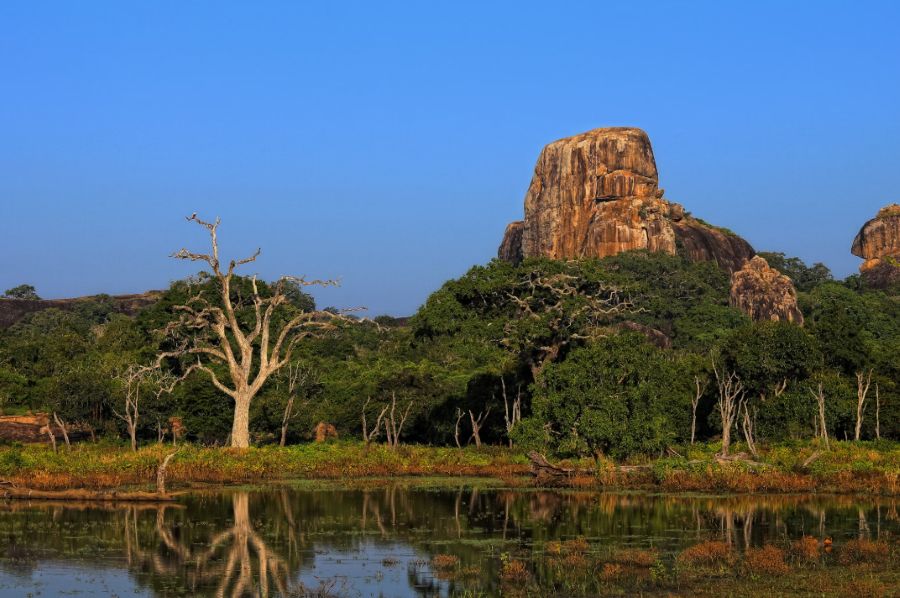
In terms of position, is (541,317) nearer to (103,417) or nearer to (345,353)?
(103,417)

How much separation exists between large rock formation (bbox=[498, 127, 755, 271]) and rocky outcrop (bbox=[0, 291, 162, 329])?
6159 centimetres

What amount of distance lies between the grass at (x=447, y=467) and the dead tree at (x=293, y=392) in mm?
4419

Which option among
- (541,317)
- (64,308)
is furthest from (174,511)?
(64,308)

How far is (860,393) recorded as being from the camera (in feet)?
173

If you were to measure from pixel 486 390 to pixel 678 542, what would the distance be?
102 ft

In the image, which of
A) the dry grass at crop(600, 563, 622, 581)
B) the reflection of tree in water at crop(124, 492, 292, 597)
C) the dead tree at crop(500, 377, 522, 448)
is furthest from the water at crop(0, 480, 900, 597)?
the dead tree at crop(500, 377, 522, 448)

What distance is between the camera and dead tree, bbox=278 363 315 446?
179 feet

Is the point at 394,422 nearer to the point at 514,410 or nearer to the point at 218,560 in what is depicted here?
the point at 514,410

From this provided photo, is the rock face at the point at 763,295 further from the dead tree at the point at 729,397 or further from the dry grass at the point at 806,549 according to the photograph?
the dry grass at the point at 806,549

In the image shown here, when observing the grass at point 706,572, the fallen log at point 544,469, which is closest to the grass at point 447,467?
the fallen log at point 544,469

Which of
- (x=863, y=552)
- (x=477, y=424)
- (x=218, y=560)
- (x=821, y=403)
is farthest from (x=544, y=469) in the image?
(x=218, y=560)

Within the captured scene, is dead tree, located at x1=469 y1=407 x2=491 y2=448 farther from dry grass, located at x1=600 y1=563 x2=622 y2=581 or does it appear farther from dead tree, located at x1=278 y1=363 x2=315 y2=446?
dry grass, located at x1=600 y1=563 x2=622 y2=581

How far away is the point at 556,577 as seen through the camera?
23.0 metres

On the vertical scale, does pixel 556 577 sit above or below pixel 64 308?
below
